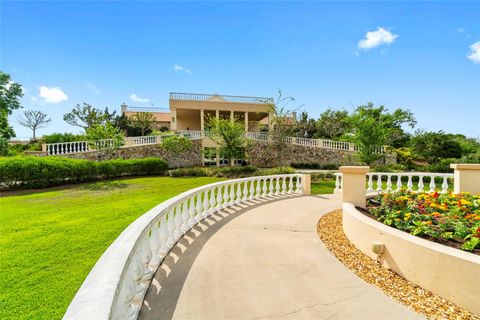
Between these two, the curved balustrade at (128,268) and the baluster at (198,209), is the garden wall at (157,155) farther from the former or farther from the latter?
the curved balustrade at (128,268)

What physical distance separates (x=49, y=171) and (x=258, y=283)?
1411cm

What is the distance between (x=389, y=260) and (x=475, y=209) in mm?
2887

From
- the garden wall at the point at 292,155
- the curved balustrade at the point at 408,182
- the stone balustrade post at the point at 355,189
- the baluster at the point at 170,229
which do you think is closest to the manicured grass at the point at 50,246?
the baluster at the point at 170,229

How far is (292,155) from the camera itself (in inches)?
995

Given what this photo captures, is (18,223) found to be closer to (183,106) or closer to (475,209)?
(475,209)

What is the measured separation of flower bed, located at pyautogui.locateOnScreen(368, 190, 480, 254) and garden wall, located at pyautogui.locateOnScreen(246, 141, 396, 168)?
Answer: 18.3 m

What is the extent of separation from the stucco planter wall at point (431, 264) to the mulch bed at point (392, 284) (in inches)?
3.3

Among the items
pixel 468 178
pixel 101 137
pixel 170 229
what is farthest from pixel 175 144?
pixel 468 178

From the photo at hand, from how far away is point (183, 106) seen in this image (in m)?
26.9

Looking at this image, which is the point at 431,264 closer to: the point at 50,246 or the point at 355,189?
the point at 355,189

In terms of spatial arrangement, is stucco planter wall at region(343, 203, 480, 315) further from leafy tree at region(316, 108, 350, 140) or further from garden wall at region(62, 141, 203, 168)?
leafy tree at region(316, 108, 350, 140)

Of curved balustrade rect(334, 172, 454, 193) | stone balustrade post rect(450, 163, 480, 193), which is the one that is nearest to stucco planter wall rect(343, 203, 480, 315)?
curved balustrade rect(334, 172, 454, 193)


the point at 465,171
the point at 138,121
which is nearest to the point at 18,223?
the point at 465,171

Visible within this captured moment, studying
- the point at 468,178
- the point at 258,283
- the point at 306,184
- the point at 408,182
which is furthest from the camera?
the point at 306,184
